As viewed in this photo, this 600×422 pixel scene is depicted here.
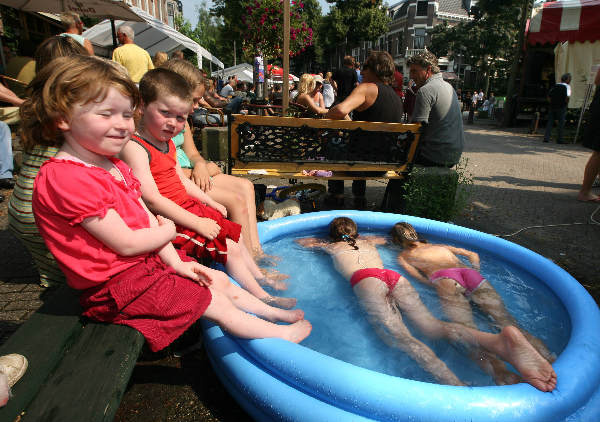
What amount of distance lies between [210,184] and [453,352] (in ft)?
7.04

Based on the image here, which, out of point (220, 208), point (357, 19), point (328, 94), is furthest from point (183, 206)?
point (357, 19)

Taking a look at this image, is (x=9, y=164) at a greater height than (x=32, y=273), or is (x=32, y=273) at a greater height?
(x=9, y=164)

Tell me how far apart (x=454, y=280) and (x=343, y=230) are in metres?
1.13

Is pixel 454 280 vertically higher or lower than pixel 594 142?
lower

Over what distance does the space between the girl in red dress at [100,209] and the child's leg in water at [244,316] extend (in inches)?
3.2

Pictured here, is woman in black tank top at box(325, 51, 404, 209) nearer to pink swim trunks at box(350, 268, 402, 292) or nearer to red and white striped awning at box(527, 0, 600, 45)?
pink swim trunks at box(350, 268, 402, 292)

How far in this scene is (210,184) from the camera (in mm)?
3035

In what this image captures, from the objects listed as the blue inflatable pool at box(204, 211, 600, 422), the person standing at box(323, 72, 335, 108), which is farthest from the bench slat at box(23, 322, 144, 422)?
the person standing at box(323, 72, 335, 108)

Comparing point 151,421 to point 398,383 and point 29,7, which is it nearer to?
point 398,383

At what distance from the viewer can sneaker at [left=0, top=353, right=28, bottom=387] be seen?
1.26m

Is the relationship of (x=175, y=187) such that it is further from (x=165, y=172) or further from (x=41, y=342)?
(x=41, y=342)

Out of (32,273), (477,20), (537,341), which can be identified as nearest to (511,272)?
(537,341)

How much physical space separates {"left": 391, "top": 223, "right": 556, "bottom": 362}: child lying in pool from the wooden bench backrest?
139cm

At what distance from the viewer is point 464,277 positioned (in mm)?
2811
